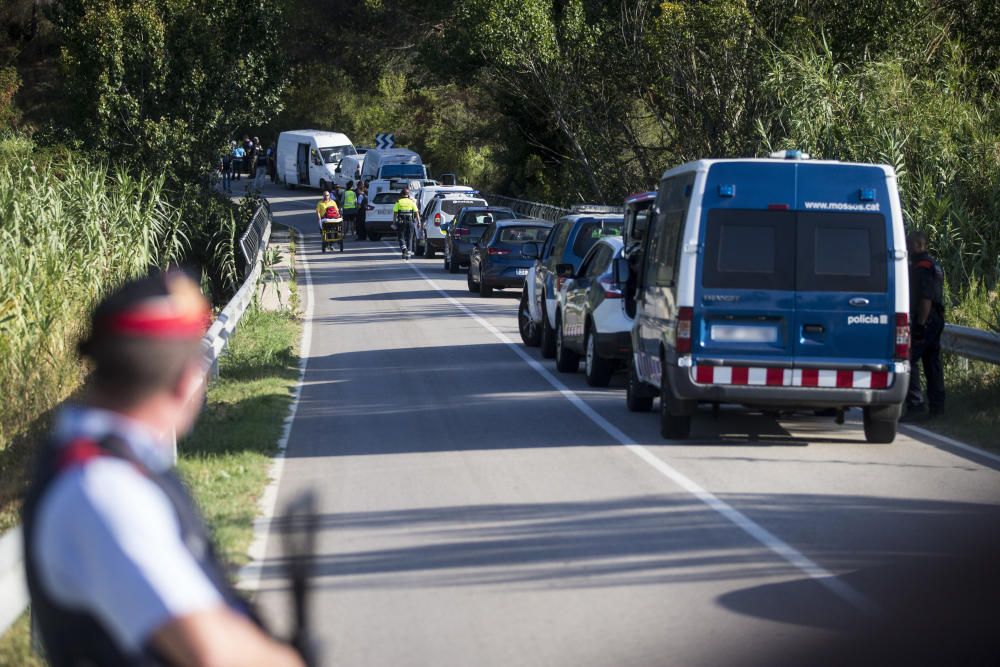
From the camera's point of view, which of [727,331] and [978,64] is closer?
[727,331]

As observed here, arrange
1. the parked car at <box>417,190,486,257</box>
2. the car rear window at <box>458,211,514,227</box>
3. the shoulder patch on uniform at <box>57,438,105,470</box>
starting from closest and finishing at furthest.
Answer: the shoulder patch on uniform at <box>57,438,105,470</box>
the car rear window at <box>458,211,514,227</box>
the parked car at <box>417,190,486,257</box>

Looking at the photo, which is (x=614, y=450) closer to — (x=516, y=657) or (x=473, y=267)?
(x=516, y=657)

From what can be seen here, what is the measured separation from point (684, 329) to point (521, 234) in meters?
17.8

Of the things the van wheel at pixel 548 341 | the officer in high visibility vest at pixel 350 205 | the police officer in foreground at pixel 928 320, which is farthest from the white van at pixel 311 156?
the police officer in foreground at pixel 928 320

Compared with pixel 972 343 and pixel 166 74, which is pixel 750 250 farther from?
pixel 166 74

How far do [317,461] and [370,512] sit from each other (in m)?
2.22

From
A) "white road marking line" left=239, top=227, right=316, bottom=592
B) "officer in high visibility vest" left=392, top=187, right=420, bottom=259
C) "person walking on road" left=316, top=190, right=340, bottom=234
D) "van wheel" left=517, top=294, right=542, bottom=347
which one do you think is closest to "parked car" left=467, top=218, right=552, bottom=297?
"van wheel" left=517, top=294, right=542, bottom=347

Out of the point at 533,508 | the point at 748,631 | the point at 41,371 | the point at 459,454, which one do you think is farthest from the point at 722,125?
the point at 748,631

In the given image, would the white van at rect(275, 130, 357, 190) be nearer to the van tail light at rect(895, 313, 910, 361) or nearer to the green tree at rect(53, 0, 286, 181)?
the green tree at rect(53, 0, 286, 181)

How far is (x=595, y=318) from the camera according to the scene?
15.8 m

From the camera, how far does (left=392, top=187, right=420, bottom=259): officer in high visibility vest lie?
41250 millimetres

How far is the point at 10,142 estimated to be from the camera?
39.2 meters

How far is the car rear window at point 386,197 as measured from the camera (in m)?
49.4

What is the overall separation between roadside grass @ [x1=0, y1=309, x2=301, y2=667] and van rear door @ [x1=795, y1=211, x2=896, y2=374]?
14.9ft
